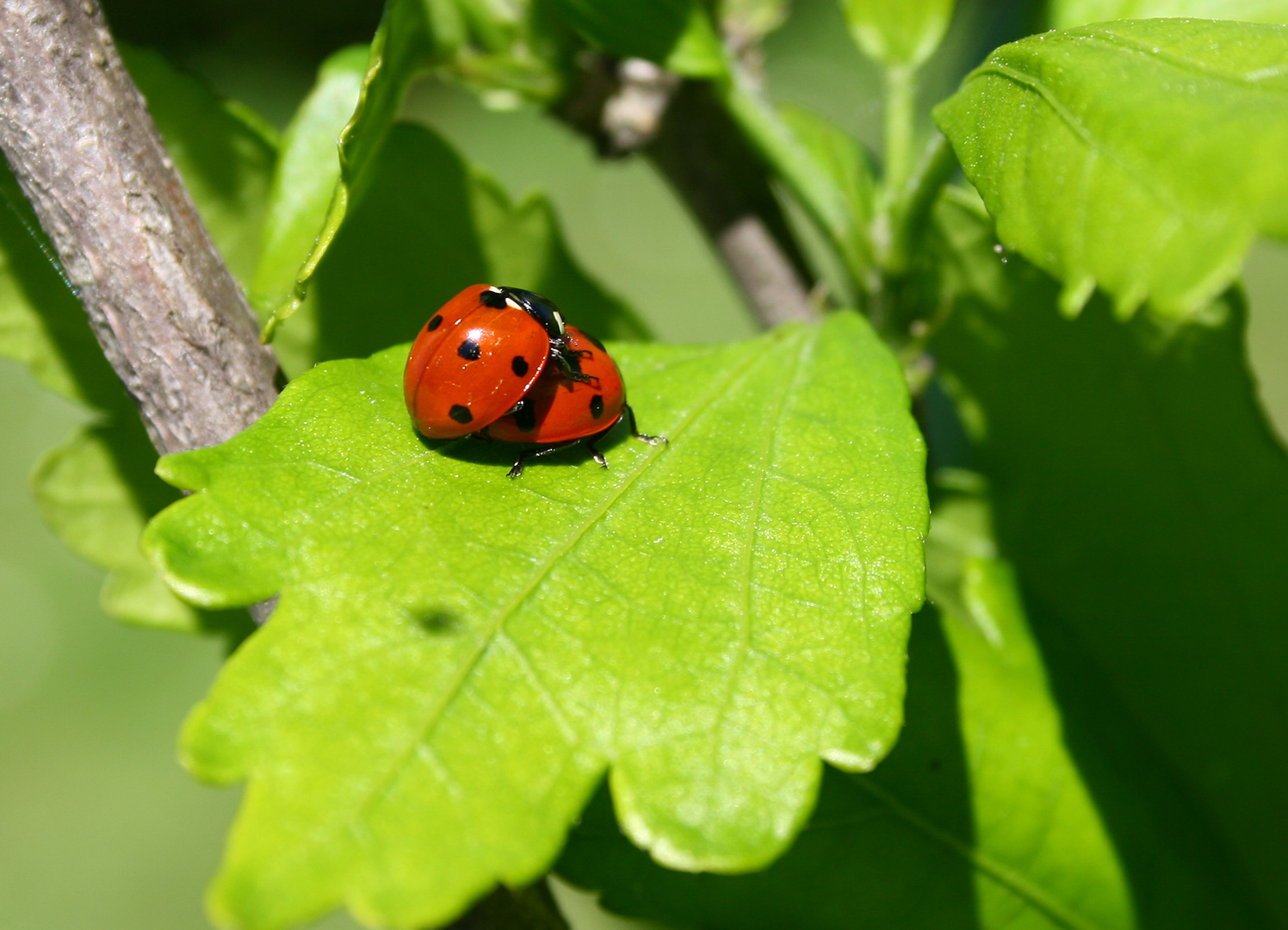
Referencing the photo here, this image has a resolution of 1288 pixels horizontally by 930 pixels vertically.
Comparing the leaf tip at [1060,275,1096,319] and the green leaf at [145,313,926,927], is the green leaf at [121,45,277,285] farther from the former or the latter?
the leaf tip at [1060,275,1096,319]

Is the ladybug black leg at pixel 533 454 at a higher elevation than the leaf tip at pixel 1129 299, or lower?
lower

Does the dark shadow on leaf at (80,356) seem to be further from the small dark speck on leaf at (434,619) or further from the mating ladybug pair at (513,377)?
the small dark speck on leaf at (434,619)

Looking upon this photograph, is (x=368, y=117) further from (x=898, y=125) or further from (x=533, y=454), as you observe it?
(x=898, y=125)

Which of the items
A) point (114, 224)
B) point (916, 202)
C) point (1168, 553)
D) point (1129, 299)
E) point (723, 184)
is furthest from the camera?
point (723, 184)

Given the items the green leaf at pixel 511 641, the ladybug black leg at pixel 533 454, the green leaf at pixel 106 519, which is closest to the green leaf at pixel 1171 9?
the green leaf at pixel 511 641

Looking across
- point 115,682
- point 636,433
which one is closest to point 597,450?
point 636,433

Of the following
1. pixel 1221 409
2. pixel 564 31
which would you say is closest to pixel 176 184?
pixel 564 31

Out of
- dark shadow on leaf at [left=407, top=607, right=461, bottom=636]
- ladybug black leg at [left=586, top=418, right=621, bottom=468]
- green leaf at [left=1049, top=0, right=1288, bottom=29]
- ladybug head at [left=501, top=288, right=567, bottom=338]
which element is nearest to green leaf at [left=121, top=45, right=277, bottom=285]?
ladybug head at [left=501, top=288, right=567, bottom=338]
